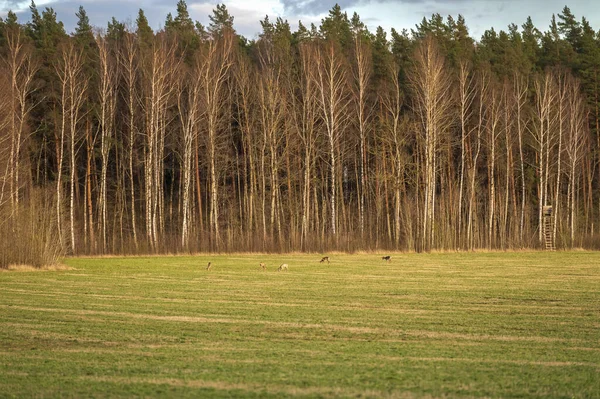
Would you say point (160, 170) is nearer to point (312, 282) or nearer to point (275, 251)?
point (275, 251)

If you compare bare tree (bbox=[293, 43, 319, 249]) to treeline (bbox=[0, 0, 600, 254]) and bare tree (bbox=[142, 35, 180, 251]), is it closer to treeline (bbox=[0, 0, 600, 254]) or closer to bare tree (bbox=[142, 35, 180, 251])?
treeline (bbox=[0, 0, 600, 254])

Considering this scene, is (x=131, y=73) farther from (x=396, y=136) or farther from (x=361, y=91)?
(x=396, y=136)

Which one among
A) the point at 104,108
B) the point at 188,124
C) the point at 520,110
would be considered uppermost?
the point at 520,110

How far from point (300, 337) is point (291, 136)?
42.1m

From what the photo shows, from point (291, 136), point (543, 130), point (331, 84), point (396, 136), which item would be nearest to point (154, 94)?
point (331, 84)

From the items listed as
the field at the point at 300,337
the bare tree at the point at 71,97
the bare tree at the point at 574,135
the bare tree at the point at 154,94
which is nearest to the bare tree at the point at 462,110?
the bare tree at the point at 574,135

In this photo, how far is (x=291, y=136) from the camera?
53531 mm

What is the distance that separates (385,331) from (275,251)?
28959 mm

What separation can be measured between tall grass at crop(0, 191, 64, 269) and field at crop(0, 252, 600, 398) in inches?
205

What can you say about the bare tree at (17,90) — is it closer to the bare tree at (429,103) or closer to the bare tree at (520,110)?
the bare tree at (429,103)

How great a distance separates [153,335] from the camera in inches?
478

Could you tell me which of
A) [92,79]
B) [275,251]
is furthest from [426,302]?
[92,79]

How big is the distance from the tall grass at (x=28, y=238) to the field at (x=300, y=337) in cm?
521

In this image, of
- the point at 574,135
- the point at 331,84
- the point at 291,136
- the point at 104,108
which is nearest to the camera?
the point at 104,108
